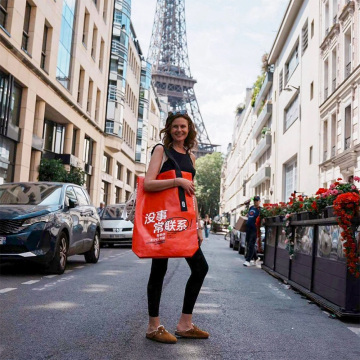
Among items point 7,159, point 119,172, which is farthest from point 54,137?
point 119,172

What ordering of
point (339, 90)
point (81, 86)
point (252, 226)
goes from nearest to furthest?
point (252, 226) < point (339, 90) < point (81, 86)

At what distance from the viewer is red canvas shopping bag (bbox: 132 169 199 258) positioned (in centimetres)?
376

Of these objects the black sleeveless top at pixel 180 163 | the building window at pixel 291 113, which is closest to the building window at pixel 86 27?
the building window at pixel 291 113

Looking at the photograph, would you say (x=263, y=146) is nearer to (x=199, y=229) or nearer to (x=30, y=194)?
(x=30, y=194)

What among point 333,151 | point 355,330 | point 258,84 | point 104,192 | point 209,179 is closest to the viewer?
point 355,330

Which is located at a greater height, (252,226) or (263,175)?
(263,175)

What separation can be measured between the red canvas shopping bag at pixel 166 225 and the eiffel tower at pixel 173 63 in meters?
94.4

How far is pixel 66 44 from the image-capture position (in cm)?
2722

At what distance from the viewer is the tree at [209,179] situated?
104875 mm

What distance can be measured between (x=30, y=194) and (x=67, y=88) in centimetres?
1898

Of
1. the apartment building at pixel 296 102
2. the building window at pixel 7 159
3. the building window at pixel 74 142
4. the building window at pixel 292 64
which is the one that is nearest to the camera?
the building window at pixel 7 159

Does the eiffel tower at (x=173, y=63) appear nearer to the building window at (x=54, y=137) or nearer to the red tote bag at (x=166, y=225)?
the building window at (x=54, y=137)

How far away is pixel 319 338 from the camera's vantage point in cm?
455

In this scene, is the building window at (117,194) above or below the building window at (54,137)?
below
